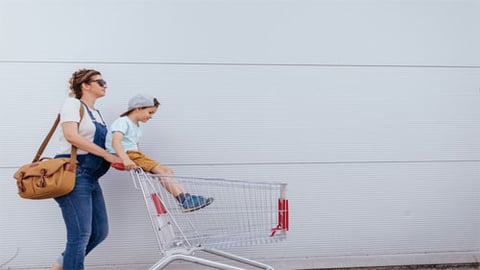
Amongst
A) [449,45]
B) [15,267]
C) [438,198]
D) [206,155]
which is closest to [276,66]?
[206,155]

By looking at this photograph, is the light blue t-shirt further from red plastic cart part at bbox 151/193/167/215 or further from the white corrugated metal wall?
red plastic cart part at bbox 151/193/167/215

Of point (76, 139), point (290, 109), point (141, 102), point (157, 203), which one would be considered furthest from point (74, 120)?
point (290, 109)

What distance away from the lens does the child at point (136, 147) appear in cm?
256

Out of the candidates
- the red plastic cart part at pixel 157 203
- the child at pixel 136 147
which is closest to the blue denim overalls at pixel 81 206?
the child at pixel 136 147

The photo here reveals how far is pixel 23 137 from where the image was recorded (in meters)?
3.27

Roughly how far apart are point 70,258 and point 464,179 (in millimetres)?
3020

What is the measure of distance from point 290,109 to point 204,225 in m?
1.16

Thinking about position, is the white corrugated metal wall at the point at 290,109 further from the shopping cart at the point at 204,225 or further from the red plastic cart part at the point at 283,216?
the red plastic cart part at the point at 283,216

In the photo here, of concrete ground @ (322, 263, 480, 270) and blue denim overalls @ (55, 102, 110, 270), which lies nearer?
blue denim overalls @ (55, 102, 110, 270)

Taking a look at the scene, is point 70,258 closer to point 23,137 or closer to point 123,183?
point 123,183

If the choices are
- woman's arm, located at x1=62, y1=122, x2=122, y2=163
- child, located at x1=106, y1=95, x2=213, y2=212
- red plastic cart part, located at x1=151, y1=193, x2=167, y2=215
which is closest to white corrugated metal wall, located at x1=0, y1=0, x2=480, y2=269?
child, located at x1=106, y1=95, x2=213, y2=212

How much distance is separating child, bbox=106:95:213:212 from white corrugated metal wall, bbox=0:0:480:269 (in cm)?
44

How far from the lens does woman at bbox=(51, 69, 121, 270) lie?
2.52m

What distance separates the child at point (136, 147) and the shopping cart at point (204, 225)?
0.07 metres
